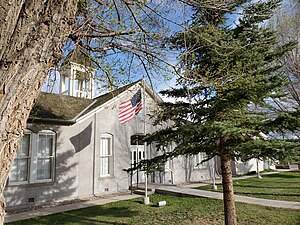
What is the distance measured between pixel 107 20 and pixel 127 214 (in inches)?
271

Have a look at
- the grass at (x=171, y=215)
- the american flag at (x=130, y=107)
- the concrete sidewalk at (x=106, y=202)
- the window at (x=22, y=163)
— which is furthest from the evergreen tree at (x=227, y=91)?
the window at (x=22, y=163)

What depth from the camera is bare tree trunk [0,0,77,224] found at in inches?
77.0

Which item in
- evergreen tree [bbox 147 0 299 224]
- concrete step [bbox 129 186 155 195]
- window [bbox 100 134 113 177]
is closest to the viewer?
evergreen tree [bbox 147 0 299 224]

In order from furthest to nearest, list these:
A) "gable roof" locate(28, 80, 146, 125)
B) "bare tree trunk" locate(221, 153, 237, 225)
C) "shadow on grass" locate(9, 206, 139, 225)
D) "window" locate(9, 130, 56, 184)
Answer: "gable roof" locate(28, 80, 146, 125) < "window" locate(9, 130, 56, 184) < "shadow on grass" locate(9, 206, 139, 225) < "bare tree trunk" locate(221, 153, 237, 225)

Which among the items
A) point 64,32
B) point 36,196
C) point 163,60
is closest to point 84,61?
point 163,60

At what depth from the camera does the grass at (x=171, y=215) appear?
292 inches

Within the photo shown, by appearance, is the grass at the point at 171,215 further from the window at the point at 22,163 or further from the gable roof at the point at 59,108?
the gable roof at the point at 59,108

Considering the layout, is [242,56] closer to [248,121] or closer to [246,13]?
[246,13]

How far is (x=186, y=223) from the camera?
23.8 feet

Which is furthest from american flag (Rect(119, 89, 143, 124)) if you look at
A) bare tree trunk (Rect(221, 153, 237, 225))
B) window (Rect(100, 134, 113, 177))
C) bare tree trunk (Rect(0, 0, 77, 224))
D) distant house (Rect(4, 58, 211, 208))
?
bare tree trunk (Rect(0, 0, 77, 224))

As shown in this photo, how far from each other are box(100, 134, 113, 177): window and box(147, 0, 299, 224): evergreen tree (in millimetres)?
7157

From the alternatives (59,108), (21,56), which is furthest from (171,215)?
(59,108)

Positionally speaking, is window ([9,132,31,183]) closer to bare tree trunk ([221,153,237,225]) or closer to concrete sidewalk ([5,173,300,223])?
concrete sidewalk ([5,173,300,223])

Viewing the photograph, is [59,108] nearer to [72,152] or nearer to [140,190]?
[72,152]
